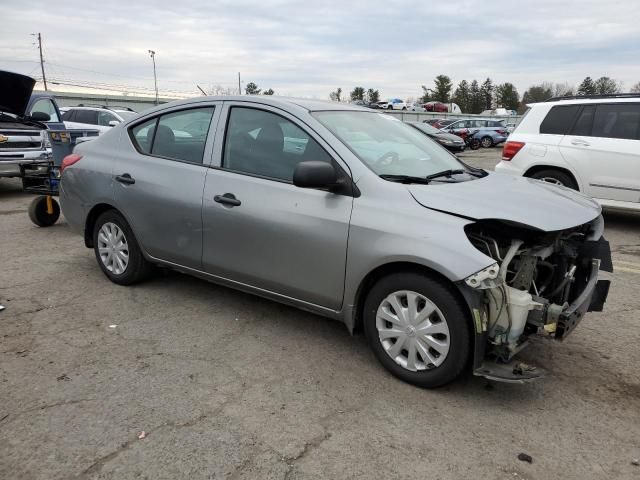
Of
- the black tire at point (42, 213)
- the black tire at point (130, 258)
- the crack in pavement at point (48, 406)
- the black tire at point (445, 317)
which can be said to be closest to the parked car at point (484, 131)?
the black tire at point (42, 213)

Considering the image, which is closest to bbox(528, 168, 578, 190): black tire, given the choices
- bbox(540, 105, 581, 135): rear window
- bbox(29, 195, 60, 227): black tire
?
bbox(540, 105, 581, 135): rear window

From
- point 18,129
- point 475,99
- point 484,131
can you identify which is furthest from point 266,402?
Result: point 475,99

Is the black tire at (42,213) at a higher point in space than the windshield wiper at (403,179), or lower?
lower

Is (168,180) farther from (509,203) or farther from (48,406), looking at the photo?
(509,203)

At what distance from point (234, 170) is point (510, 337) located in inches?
88.5

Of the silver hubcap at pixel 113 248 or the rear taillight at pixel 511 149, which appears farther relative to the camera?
the rear taillight at pixel 511 149

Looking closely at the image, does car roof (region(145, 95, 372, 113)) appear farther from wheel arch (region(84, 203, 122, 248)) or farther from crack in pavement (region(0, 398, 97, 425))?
crack in pavement (region(0, 398, 97, 425))

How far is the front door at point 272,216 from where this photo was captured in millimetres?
3445

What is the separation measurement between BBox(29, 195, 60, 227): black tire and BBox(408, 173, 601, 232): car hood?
5.84m

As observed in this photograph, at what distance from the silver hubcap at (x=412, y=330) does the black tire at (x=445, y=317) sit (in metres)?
0.03

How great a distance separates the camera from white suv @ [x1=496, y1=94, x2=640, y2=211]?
7316 mm

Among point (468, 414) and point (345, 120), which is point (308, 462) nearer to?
point (468, 414)

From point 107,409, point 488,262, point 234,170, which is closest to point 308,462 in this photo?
point 107,409

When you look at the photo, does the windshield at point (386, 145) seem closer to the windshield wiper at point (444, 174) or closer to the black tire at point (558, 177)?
the windshield wiper at point (444, 174)
